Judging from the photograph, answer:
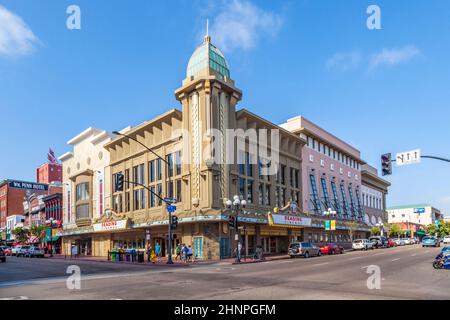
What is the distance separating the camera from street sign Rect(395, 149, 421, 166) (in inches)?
899

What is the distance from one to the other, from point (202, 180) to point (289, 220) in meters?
13.9

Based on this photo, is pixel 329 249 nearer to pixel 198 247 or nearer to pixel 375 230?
pixel 198 247

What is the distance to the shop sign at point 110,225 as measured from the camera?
48303 mm

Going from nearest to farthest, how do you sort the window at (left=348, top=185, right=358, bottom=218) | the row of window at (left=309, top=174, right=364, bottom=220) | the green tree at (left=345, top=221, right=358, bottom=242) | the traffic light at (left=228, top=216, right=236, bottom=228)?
1. the traffic light at (left=228, top=216, right=236, bottom=228)
2. the row of window at (left=309, top=174, right=364, bottom=220)
3. the green tree at (left=345, top=221, right=358, bottom=242)
4. the window at (left=348, top=185, right=358, bottom=218)

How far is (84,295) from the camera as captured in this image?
1341cm

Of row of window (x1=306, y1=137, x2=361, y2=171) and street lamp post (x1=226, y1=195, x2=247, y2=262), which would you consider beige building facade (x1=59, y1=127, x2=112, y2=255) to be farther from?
row of window (x1=306, y1=137, x2=361, y2=171)

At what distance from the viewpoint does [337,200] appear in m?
65.2

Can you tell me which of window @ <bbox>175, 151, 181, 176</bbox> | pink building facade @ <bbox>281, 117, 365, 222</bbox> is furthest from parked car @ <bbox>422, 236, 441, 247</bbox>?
window @ <bbox>175, 151, 181, 176</bbox>

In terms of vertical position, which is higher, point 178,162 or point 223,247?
point 178,162

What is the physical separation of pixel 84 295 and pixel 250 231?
30995 mm

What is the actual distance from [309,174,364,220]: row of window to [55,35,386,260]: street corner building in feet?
1.10

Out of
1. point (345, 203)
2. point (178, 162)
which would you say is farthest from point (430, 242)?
point (178, 162)

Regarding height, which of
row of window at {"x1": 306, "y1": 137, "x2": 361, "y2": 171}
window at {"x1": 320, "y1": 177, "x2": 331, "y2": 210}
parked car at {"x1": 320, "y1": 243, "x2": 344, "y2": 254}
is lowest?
parked car at {"x1": 320, "y1": 243, "x2": 344, "y2": 254}
